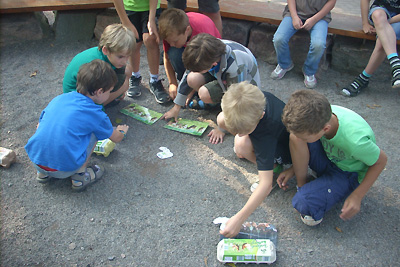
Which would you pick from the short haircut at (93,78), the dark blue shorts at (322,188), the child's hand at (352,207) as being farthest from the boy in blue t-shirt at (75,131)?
the child's hand at (352,207)

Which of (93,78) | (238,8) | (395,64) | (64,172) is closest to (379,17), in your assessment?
(395,64)

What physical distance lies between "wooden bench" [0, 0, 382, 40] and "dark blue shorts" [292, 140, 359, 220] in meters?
1.92

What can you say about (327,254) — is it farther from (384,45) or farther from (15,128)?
(15,128)

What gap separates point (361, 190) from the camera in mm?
2113

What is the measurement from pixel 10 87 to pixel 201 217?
2.54m

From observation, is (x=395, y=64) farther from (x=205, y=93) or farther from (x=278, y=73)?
(x=205, y=93)

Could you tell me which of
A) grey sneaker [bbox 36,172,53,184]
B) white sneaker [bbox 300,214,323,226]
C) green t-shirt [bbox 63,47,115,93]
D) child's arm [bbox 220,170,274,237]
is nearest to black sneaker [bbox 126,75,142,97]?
green t-shirt [bbox 63,47,115,93]

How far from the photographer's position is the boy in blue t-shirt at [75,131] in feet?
7.29

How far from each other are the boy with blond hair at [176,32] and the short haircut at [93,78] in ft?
2.29

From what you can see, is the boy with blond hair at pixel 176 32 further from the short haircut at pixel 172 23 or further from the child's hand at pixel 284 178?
the child's hand at pixel 284 178

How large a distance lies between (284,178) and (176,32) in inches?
57.3

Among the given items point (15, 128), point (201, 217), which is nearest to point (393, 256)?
point (201, 217)

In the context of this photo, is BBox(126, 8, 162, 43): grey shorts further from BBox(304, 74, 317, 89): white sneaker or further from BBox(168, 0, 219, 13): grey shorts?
BBox(304, 74, 317, 89): white sneaker

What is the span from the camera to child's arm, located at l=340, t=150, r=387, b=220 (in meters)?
2.05
